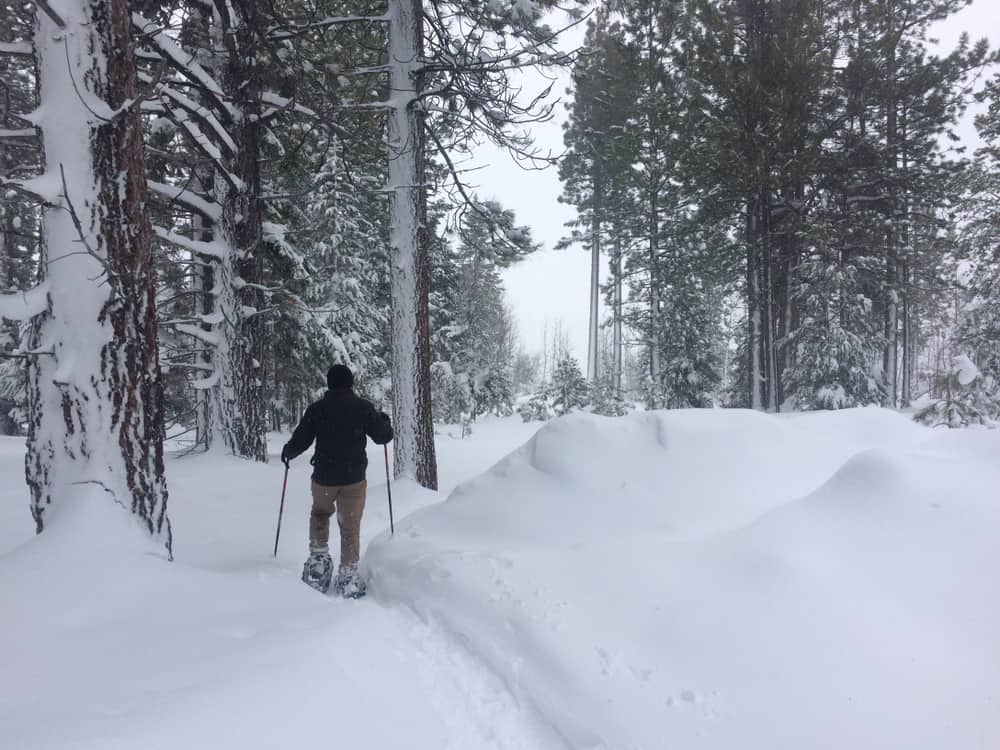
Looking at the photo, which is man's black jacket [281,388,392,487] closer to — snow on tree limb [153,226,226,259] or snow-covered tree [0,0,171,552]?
snow-covered tree [0,0,171,552]

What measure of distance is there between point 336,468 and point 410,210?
4.57 meters

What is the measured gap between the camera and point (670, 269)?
67.7 ft

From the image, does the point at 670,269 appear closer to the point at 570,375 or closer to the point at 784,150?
the point at 784,150

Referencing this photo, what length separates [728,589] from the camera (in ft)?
11.2

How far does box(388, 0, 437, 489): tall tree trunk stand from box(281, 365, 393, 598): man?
297cm

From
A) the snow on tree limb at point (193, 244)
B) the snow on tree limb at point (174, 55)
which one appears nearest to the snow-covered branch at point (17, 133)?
the snow on tree limb at point (174, 55)

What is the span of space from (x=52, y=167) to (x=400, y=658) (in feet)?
13.3

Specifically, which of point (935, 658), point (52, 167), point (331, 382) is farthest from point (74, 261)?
point (935, 658)

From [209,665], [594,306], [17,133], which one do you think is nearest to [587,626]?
[209,665]

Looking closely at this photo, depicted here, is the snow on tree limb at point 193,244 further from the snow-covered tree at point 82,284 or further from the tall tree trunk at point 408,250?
the snow-covered tree at point 82,284

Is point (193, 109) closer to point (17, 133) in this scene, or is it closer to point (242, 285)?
point (17, 133)

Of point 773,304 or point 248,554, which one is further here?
point 773,304

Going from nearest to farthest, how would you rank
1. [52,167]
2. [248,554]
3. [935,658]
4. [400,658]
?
[935,658] < [400,658] < [52,167] < [248,554]

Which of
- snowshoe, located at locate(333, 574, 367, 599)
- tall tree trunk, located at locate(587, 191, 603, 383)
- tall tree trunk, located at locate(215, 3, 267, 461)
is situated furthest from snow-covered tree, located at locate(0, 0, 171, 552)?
tall tree trunk, located at locate(587, 191, 603, 383)
